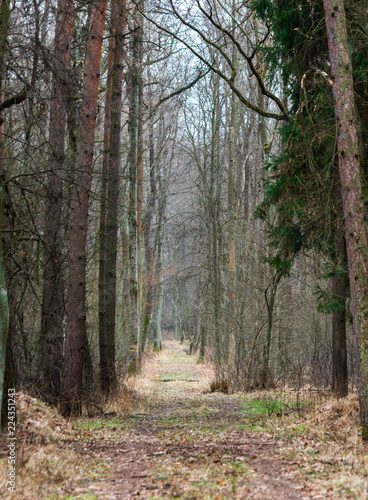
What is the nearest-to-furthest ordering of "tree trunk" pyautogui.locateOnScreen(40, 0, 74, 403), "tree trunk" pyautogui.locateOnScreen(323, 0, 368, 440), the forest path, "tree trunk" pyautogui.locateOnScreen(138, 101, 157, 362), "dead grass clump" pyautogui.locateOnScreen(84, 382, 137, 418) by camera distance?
the forest path → "tree trunk" pyautogui.locateOnScreen(323, 0, 368, 440) → "tree trunk" pyautogui.locateOnScreen(40, 0, 74, 403) → "dead grass clump" pyautogui.locateOnScreen(84, 382, 137, 418) → "tree trunk" pyautogui.locateOnScreen(138, 101, 157, 362)

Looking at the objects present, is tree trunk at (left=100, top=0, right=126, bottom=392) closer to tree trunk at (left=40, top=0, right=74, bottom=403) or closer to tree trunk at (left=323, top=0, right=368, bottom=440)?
tree trunk at (left=40, top=0, right=74, bottom=403)

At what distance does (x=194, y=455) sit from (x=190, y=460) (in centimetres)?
28

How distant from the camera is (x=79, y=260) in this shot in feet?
28.7

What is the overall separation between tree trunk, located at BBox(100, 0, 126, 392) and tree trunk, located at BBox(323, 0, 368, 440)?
5528mm

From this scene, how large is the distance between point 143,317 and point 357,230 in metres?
16.2

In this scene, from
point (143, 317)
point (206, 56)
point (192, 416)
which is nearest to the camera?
point (192, 416)

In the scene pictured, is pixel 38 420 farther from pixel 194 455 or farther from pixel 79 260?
pixel 79 260

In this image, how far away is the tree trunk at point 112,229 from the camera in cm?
1096

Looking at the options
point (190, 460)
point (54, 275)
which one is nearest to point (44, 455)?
point (190, 460)

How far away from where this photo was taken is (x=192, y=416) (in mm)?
9484

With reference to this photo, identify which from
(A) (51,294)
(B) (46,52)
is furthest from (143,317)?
(B) (46,52)

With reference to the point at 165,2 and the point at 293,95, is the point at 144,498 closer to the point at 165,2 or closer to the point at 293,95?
the point at 293,95

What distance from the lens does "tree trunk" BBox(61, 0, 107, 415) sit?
848cm

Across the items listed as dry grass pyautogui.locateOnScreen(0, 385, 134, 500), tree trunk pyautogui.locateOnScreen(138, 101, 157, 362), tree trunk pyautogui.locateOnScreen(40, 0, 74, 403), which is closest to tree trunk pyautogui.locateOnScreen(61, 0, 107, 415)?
tree trunk pyautogui.locateOnScreen(40, 0, 74, 403)
